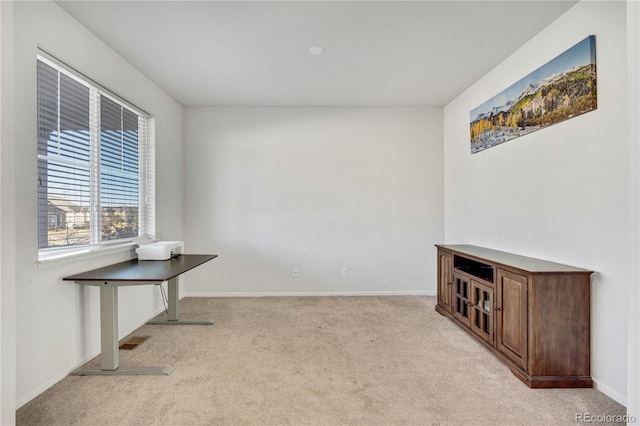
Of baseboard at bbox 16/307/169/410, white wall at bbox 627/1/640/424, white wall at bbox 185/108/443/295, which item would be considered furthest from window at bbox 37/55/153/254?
white wall at bbox 627/1/640/424

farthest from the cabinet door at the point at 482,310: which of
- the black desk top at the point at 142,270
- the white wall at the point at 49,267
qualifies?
the white wall at the point at 49,267

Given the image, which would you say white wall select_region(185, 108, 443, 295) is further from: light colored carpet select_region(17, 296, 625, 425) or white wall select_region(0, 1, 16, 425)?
white wall select_region(0, 1, 16, 425)

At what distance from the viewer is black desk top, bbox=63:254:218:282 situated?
221cm

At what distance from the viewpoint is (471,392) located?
206 cm

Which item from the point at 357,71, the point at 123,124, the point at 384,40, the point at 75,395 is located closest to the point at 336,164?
the point at 357,71

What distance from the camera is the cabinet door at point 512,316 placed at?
219 cm

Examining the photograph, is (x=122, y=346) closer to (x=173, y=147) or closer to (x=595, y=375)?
(x=173, y=147)

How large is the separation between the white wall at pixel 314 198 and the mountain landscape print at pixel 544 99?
47.2 inches

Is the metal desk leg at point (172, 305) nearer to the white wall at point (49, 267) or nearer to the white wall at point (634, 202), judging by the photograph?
the white wall at point (49, 267)

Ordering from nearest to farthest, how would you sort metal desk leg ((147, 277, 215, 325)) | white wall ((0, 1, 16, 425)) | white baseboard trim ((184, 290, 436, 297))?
white wall ((0, 1, 16, 425)) < metal desk leg ((147, 277, 215, 325)) < white baseboard trim ((184, 290, 436, 297))

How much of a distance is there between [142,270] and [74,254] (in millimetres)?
493

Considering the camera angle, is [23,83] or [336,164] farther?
[336,164]

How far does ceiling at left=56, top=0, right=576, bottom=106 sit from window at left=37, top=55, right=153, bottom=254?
0.53 m

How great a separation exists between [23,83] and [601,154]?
12.6 feet
